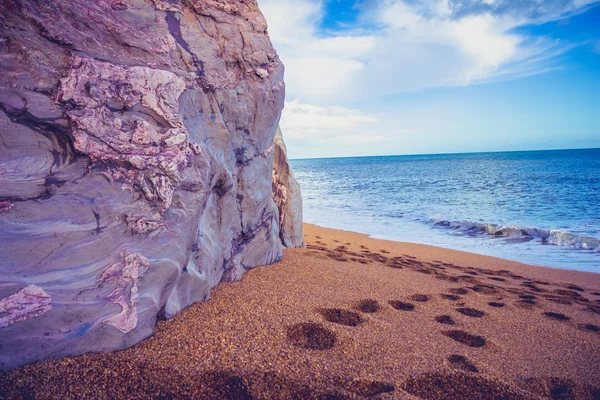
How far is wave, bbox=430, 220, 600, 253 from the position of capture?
9.89 m

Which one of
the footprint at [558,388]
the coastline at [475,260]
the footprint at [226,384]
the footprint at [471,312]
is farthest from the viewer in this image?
the coastline at [475,260]

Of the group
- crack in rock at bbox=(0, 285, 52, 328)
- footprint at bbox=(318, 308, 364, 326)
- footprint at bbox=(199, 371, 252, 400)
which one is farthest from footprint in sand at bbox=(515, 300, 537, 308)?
crack in rock at bbox=(0, 285, 52, 328)

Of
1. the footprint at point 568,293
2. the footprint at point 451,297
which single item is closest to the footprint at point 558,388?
the footprint at point 451,297

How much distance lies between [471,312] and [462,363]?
157 centimetres

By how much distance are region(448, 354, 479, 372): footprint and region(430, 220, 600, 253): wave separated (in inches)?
360

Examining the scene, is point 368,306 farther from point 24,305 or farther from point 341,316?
point 24,305

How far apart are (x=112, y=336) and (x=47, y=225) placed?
97 centimetres

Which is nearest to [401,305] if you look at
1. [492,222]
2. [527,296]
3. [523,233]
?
[527,296]

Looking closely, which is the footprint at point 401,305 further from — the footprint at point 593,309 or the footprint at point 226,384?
the footprint at point 593,309

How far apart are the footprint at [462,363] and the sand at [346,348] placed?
0.5 inches

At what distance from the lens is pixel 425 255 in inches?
346

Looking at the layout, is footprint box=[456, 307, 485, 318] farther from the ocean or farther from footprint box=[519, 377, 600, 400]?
the ocean

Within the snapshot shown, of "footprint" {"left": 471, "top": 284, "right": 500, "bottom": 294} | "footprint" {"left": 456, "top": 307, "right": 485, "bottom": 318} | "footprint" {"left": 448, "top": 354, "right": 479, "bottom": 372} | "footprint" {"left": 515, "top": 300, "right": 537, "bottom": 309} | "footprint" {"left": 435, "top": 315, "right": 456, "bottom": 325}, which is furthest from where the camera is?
"footprint" {"left": 471, "top": 284, "right": 500, "bottom": 294}

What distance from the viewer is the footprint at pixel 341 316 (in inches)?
142
